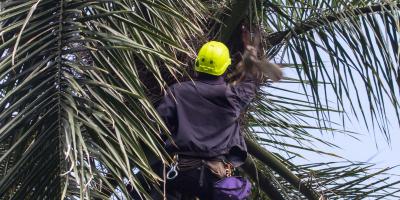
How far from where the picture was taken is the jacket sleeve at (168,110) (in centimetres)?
461

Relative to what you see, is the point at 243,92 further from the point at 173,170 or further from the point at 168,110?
the point at 173,170

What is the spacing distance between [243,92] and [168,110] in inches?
16.5

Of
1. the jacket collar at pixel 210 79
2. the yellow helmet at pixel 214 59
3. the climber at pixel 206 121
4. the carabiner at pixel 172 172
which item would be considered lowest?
the carabiner at pixel 172 172

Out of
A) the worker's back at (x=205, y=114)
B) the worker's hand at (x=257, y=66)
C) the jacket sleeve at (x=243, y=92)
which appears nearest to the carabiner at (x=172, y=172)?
the worker's back at (x=205, y=114)

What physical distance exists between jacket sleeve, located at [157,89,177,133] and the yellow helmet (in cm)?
25

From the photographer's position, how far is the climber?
464 cm

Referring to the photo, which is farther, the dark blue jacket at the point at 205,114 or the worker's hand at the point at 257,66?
the dark blue jacket at the point at 205,114

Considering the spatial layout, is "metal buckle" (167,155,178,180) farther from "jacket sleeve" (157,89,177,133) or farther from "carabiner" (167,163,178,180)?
"jacket sleeve" (157,89,177,133)

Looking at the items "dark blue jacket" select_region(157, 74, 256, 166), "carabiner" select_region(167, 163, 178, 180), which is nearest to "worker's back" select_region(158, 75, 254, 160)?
"dark blue jacket" select_region(157, 74, 256, 166)

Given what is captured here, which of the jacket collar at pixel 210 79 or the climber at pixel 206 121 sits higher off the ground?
the jacket collar at pixel 210 79

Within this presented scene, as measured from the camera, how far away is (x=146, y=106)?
388cm

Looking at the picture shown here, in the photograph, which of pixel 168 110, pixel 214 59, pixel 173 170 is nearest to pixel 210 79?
pixel 214 59

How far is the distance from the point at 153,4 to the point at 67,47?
20.8 inches

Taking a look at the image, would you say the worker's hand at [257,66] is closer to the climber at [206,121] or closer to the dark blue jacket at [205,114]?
the climber at [206,121]
